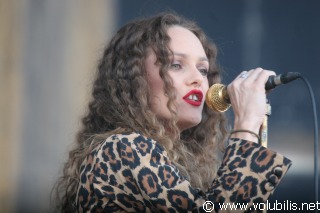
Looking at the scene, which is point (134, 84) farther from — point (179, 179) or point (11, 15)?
point (11, 15)

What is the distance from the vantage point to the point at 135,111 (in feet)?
8.67

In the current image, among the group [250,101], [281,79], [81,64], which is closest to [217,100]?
Answer: [250,101]

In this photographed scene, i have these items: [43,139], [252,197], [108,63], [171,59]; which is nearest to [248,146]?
[252,197]

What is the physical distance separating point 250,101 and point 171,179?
0.39 meters

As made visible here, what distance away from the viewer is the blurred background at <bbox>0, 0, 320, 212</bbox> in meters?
3.93

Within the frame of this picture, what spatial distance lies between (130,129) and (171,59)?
0.37m

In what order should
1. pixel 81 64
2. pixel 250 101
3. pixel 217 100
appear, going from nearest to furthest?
pixel 250 101
pixel 217 100
pixel 81 64

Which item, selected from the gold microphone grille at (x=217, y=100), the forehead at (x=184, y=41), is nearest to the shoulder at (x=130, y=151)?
the gold microphone grille at (x=217, y=100)

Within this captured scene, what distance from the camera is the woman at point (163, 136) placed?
225cm

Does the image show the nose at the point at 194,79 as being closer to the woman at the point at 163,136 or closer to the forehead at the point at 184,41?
the woman at the point at 163,136

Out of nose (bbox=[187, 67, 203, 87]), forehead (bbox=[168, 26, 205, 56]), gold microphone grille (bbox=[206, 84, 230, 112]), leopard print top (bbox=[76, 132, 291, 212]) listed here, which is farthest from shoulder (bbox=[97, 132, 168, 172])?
forehead (bbox=[168, 26, 205, 56])

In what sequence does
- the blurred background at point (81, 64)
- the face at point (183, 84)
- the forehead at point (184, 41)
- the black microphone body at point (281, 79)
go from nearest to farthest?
1. the black microphone body at point (281, 79)
2. the face at point (183, 84)
3. the forehead at point (184, 41)
4. the blurred background at point (81, 64)

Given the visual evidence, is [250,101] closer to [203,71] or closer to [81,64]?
[203,71]

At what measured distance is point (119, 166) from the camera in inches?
92.4
